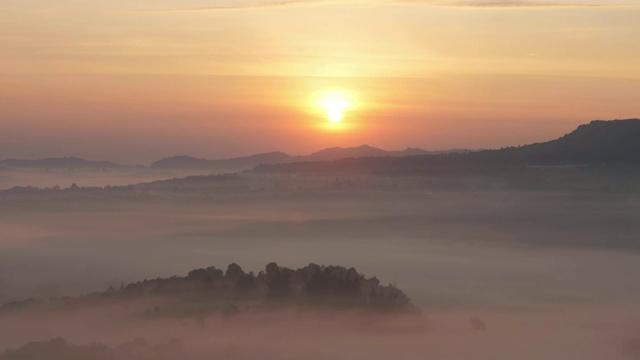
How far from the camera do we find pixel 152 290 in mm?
116750

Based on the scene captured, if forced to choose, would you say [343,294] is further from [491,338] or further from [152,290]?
[152,290]

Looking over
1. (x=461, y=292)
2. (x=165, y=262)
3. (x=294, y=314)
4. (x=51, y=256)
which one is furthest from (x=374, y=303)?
(x=51, y=256)

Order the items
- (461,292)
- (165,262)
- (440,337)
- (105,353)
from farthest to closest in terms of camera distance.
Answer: (165,262), (461,292), (440,337), (105,353)

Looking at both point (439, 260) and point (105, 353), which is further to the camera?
point (439, 260)

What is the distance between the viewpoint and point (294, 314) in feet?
310

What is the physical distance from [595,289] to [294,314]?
59.9 metres

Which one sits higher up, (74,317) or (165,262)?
Result: (165,262)

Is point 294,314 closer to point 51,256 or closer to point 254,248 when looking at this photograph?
point 254,248

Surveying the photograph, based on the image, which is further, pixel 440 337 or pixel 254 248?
pixel 254 248

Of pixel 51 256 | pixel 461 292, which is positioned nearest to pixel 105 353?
pixel 461 292

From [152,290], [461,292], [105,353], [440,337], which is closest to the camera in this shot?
[105,353]

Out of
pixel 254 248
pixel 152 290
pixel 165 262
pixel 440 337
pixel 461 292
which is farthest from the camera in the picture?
pixel 254 248

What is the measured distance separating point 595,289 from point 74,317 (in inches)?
2701

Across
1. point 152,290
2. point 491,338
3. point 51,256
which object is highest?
point 51,256
